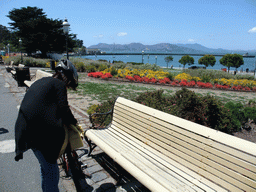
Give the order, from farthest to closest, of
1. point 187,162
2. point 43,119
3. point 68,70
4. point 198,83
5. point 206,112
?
point 198,83
point 206,112
point 187,162
point 68,70
point 43,119

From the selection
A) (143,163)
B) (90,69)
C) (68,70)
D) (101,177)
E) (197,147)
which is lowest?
(101,177)

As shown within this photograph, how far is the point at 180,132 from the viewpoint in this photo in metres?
2.68

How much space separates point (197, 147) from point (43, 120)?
184 cm

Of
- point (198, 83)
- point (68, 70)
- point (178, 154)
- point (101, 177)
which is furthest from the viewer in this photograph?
point (198, 83)

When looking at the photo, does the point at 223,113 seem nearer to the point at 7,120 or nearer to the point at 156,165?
the point at 156,165

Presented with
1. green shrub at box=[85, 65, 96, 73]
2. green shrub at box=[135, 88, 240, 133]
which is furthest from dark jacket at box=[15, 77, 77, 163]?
green shrub at box=[85, 65, 96, 73]

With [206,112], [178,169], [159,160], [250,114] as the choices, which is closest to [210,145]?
[178,169]

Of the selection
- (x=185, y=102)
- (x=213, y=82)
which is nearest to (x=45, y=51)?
(x=213, y=82)

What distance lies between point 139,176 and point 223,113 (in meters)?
3.19

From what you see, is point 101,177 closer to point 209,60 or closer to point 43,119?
point 43,119

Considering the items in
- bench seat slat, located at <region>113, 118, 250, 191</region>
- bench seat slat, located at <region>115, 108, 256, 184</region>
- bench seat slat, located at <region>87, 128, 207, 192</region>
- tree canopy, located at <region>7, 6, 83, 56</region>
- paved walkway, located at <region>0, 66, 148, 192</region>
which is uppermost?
tree canopy, located at <region>7, 6, 83, 56</region>

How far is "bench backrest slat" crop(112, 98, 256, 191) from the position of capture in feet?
6.58

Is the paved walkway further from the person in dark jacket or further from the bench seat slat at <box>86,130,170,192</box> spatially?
the person in dark jacket

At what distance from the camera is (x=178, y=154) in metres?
2.73
